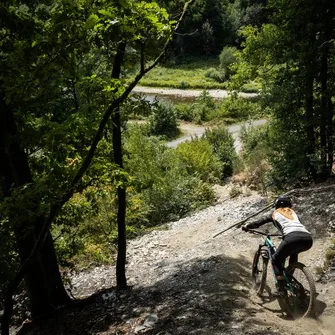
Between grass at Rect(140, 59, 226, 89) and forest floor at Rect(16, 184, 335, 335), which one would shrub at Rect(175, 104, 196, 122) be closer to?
grass at Rect(140, 59, 226, 89)

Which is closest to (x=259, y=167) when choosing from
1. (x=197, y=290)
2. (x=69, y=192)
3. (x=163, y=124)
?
(x=197, y=290)

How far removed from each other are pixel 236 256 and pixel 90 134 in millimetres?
3964

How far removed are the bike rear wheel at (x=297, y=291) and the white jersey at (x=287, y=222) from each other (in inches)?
18.2

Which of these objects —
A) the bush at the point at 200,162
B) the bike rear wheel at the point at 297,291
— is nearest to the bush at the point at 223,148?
the bush at the point at 200,162

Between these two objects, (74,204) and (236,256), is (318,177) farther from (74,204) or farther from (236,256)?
(74,204)

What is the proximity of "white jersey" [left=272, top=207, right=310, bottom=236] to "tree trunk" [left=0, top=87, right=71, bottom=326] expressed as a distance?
11.3 ft

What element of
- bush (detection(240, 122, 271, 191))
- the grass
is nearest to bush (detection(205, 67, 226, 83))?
the grass

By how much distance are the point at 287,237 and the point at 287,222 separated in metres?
0.24

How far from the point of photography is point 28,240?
659 centimetres

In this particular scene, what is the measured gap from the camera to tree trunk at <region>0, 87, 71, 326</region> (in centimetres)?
639

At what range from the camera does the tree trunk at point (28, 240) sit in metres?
6.39

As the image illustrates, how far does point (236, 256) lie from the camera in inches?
322

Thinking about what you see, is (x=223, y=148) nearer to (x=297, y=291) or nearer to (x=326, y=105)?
(x=326, y=105)

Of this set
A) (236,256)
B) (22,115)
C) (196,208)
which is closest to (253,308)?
(236,256)
